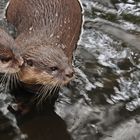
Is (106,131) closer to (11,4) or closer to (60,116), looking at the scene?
(60,116)

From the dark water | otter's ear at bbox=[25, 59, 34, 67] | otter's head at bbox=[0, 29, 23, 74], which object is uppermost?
otter's head at bbox=[0, 29, 23, 74]

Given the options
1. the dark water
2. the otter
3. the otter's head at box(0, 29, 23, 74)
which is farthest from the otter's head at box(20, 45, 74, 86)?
the dark water

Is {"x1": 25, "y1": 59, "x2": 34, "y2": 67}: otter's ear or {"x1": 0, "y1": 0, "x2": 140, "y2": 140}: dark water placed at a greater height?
{"x1": 25, "y1": 59, "x2": 34, "y2": 67}: otter's ear

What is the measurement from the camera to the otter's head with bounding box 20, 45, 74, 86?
3887 millimetres

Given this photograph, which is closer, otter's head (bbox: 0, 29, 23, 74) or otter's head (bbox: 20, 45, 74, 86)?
otter's head (bbox: 0, 29, 23, 74)

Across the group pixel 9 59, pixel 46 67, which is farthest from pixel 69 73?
pixel 9 59

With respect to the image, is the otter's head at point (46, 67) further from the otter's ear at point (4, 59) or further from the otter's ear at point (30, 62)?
the otter's ear at point (4, 59)

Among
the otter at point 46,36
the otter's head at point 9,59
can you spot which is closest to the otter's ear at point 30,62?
the otter at point 46,36

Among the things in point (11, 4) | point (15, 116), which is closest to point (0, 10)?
point (11, 4)

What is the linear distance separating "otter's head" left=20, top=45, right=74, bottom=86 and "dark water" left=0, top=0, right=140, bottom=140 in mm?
259

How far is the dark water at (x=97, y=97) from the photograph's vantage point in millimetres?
3926

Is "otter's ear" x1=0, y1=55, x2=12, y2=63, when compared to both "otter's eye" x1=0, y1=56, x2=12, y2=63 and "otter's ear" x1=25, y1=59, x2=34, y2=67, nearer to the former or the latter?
"otter's eye" x1=0, y1=56, x2=12, y2=63

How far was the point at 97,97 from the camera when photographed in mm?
4246

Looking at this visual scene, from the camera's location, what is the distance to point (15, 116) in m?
4.00
